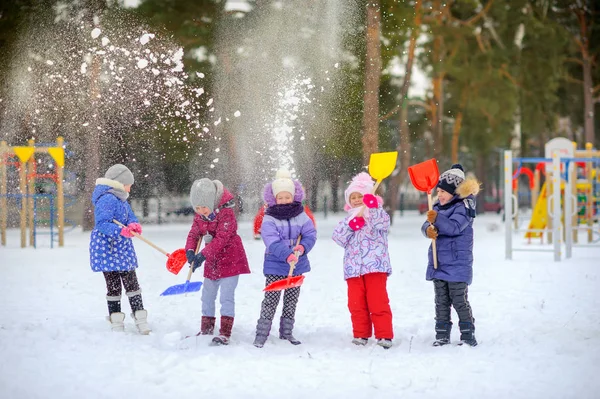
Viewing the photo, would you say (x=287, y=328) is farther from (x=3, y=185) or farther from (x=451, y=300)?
(x=3, y=185)

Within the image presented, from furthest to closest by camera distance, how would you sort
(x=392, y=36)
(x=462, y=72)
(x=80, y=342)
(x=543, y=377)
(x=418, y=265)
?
(x=462, y=72) < (x=392, y=36) < (x=418, y=265) < (x=80, y=342) < (x=543, y=377)

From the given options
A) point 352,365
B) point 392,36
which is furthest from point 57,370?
point 392,36

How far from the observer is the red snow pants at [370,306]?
5.90 m

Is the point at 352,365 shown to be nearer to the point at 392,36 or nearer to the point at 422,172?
→ the point at 422,172

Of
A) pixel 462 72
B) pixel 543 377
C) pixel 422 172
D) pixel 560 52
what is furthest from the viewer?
pixel 560 52

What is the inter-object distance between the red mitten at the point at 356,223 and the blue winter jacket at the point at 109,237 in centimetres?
174

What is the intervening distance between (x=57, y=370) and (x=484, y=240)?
15.1m

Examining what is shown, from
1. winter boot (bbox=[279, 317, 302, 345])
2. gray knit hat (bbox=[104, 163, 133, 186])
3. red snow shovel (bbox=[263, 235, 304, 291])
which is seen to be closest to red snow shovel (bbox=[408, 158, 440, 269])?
red snow shovel (bbox=[263, 235, 304, 291])

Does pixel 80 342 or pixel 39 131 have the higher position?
pixel 39 131

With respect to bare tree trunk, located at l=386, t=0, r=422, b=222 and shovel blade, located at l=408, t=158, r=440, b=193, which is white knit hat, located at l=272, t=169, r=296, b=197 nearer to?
shovel blade, located at l=408, t=158, r=440, b=193

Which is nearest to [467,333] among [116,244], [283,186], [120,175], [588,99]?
[283,186]

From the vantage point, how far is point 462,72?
2862 centimetres

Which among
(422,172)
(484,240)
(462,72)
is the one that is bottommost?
(484,240)

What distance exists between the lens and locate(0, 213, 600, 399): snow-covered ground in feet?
15.1
